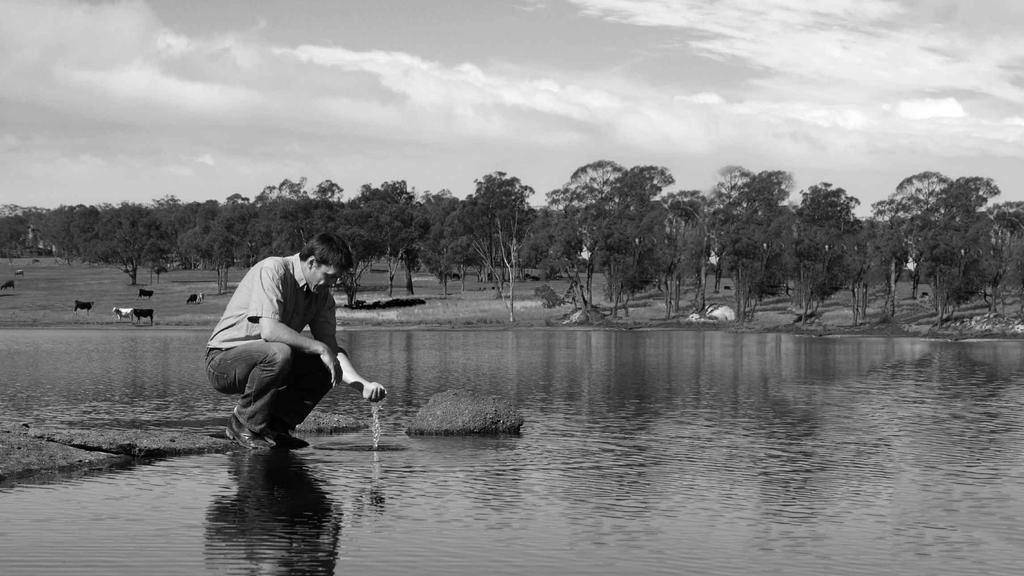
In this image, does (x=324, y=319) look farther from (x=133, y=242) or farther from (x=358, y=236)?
(x=133, y=242)

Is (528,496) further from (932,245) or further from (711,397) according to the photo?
(932,245)

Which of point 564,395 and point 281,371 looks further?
point 564,395

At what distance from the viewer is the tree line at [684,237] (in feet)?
333

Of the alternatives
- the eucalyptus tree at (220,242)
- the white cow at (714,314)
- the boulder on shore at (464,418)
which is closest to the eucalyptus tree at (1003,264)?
the white cow at (714,314)

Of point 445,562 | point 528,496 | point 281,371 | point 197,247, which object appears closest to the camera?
point 445,562

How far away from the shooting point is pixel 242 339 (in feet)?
45.4

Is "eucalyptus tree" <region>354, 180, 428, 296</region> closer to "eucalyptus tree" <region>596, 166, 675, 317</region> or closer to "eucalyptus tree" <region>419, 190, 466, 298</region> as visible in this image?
"eucalyptus tree" <region>419, 190, 466, 298</region>

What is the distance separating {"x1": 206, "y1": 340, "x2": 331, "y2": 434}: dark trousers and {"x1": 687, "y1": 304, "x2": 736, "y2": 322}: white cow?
303 feet

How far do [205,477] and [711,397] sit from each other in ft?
56.1

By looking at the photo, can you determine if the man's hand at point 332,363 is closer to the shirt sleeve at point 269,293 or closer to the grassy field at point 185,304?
the shirt sleeve at point 269,293

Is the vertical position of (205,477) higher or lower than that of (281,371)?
lower

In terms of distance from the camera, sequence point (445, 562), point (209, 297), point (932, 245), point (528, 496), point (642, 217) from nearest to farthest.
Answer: point (445, 562), point (528, 496), point (932, 245), point (642, 217), point (209, 297)

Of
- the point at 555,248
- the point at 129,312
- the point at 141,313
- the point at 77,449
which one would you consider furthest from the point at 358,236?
the point at 77,449

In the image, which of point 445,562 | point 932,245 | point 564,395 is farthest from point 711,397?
point 932,245
